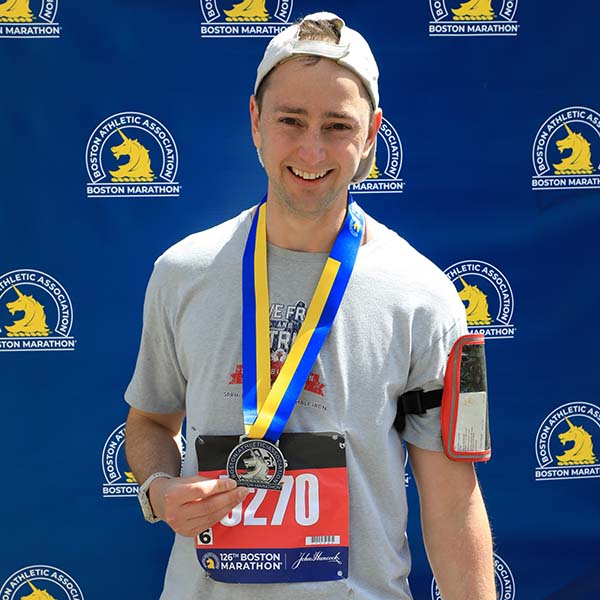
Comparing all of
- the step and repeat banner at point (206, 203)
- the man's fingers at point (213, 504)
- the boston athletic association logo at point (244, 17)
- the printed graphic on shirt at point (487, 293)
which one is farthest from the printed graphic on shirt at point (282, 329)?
the boston athletic association logo at point (244, 17)

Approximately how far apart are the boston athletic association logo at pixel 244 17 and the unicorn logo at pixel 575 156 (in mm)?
1122

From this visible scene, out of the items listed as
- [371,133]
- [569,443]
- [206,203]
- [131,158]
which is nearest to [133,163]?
[131,158]

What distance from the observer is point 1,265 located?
9.98 ft

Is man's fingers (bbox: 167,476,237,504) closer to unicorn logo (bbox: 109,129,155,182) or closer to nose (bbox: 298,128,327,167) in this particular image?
nose (bbox: 298,128,327,167)

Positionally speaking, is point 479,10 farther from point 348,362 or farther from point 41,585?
point 41,585

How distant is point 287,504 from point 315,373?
31 centimetres

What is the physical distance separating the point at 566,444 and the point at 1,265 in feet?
Result: 7.24

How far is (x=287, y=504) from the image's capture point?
1.94 meters

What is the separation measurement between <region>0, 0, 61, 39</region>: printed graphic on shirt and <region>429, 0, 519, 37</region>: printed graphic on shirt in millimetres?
1351

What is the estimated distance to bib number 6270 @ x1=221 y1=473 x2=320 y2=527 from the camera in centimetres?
194

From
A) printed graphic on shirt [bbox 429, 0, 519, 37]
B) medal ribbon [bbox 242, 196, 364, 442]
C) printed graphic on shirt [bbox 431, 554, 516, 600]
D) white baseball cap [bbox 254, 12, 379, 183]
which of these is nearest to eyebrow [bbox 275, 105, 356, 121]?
white baseball cap [bbox 254, 12, 379, 183]

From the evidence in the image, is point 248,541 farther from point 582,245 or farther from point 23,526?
point 582,245

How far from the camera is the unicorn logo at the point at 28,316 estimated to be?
3.07 metres

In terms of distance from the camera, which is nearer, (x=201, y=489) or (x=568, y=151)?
(x=201, y=489)
